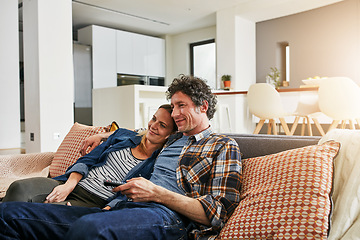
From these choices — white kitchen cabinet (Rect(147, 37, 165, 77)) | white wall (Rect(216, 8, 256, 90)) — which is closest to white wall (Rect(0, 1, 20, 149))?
white kitchen cabinet (Rect(147, 37, 165, 77))

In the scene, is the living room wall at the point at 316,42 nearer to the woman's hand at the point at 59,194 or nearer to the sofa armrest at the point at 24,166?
the sofa armrest at the point at 24,166

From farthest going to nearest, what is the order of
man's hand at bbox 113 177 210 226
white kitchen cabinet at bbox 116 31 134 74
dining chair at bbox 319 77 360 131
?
white kitchen cabinet at bbox 116 31 134 74
dining chair at bbox 319 77 360 131
man's hand at bbox 113 177 210 226

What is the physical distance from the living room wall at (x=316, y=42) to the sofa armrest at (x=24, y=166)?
17.5 feet

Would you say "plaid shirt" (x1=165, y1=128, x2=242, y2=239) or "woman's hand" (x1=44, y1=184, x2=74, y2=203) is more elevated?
"plaid shirt" (x1=165, y1=128, x2=242, y2=239)

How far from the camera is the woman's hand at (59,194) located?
1586 millimetres

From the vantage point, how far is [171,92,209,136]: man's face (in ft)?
5.32

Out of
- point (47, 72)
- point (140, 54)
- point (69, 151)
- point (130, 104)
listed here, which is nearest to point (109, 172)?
point (69, 151)

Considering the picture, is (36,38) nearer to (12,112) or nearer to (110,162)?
(12,112)

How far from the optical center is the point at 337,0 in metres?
5.77

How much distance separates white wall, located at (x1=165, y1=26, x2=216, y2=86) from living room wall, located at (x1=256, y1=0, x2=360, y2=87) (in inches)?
63.5

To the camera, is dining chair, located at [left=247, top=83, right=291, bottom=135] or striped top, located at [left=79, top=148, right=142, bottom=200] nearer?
striped top, located at [left=79, top=148, right=142, bottom=200]

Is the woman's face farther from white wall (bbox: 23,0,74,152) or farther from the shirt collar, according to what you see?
white wall (bbox: 23,0,74,152)

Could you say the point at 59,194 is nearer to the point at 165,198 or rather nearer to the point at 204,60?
the point at 165,198

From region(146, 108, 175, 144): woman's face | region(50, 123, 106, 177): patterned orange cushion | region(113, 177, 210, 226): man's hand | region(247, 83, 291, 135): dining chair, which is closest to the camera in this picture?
region(113, 177, 210, 226): man's hand
